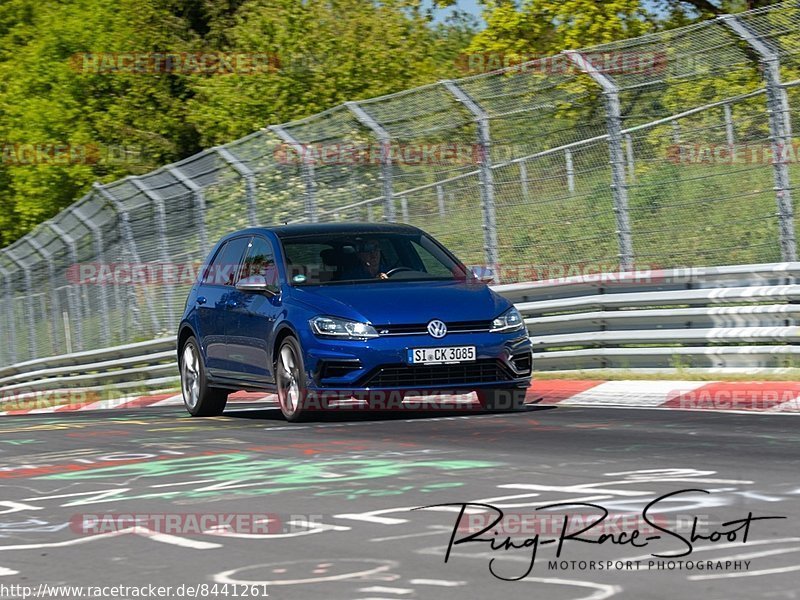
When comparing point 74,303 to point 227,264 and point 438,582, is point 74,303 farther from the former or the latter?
point 438,582

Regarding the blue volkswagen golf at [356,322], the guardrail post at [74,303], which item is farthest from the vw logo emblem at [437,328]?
the guardrail post at [74,303]

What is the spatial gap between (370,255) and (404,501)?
18.7 ft

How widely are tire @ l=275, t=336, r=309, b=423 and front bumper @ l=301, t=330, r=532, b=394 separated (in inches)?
4.8

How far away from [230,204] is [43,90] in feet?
104

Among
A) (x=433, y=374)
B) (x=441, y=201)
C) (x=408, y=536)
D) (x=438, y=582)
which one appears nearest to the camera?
(x=438, y=582)

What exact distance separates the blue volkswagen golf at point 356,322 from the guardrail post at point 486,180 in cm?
287

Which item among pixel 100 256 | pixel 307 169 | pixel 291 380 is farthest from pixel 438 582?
pixel 100 256

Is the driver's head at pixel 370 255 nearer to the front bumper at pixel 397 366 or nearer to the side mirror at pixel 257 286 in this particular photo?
the side mirror at pixel 257 286

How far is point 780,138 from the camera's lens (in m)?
13.6

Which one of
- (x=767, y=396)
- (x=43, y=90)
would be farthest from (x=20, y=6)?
(x=767, y=396)

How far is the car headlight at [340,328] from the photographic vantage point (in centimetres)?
→ 1173

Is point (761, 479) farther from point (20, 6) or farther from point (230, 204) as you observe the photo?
point (20, 6)

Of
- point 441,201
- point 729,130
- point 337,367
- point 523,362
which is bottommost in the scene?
point 523,362

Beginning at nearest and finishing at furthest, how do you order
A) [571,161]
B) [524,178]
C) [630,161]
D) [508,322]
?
[508,322] → [630,161] → [571,161] → [524,178]
